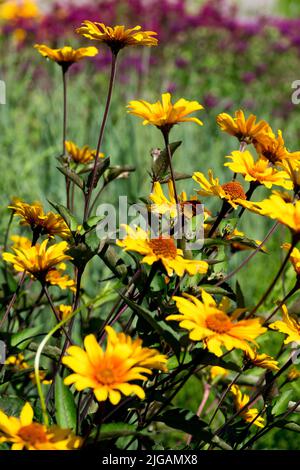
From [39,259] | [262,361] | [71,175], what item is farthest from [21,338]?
[262,361]

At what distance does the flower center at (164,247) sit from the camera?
90 cm

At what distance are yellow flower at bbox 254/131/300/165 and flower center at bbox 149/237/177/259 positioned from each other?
0.90ft

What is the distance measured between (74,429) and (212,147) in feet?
7.26

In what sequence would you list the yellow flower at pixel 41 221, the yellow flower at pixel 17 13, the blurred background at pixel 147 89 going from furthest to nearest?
the yellow flower at pixel 17 13, the blurred background at pixel 147 89, the yellow flower at pixel 41 221

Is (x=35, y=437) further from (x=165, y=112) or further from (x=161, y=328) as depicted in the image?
(x=165, y=112)

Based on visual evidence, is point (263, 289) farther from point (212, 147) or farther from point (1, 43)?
point (1, 43)

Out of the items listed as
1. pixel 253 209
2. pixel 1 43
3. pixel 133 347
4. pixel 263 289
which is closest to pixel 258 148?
pixel 253 209

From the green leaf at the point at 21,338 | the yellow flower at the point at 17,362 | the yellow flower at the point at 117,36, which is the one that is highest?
the yellow flower at the point at 117,36

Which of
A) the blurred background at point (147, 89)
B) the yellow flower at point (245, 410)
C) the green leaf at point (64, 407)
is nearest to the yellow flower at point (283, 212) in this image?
the green leaf at point (64, 407)

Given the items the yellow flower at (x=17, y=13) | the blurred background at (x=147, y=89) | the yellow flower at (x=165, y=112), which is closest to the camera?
the yellow flower at (x=165, y=112)

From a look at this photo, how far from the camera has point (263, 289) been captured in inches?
102

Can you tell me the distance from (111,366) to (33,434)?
0.38 ft

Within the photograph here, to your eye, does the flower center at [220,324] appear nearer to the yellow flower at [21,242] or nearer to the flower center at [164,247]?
the flower center at [164,247]

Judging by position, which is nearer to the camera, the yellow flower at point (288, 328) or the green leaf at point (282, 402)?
the yellow flower at point (288, 328)
